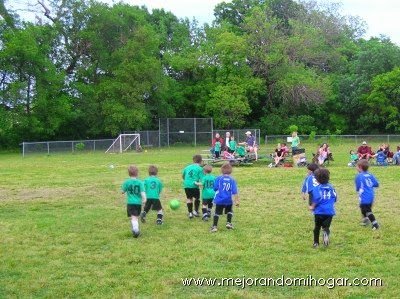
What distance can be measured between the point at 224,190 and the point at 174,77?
4446 centimetres

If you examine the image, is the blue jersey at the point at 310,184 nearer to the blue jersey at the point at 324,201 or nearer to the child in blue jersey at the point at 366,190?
the blue jersey at the point at 324,201

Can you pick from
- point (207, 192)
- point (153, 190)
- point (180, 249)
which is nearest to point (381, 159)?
point (207, 192)

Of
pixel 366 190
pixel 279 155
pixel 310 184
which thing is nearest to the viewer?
pixel 310 184

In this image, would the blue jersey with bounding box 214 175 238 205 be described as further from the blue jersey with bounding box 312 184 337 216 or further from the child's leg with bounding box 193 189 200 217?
the blue jersey with bounding box 312 184 337 216

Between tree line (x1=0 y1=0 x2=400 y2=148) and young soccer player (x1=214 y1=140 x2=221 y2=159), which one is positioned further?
tree line (x1=0 y1=0 x2=400 y2=148)

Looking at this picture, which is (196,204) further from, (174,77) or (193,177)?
(174,77)

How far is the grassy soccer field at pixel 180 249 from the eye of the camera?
6.49 m

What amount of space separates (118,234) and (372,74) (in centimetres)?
4549

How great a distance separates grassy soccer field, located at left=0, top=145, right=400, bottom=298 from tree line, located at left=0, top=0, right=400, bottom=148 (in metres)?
29.0

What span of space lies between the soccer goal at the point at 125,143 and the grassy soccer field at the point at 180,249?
22.8 m

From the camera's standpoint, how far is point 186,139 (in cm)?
4425

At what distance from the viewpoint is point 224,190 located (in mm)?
9719

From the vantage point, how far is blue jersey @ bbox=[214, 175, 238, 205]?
971cm

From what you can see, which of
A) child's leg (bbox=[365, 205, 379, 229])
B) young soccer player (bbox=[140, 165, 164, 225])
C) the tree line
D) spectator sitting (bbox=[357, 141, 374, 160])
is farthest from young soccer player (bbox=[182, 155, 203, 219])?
the tree line
